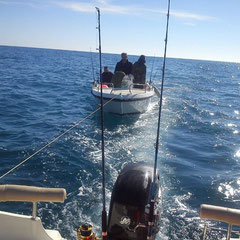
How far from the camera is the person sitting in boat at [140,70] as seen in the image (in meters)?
13.0

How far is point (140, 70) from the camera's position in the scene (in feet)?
43.1

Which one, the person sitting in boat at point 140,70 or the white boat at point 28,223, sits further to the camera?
the person sitting in boat at point 140,70

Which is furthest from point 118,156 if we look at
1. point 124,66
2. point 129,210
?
point 124,66

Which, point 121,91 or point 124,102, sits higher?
point 121,91

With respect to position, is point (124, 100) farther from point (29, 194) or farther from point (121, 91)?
point (29, 194)

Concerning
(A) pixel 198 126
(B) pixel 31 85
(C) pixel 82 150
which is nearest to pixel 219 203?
(C) pixel 82 150

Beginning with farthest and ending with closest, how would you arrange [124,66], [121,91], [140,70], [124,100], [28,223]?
[124,66] → [140,70] → [121,91] → [124,100] → [28,223]

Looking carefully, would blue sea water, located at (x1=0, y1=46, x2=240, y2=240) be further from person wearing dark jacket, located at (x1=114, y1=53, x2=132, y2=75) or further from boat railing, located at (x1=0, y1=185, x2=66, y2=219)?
boat railing, located at (x1=0, y1=185, x2=66, y2=219)

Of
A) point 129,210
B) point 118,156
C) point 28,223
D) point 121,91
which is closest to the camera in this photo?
point 28,223

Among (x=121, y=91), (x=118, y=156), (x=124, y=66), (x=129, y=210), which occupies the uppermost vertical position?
(x=124, y=66)

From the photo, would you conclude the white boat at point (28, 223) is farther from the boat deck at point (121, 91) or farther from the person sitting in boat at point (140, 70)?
the person sitting in boat at point (140, 70)

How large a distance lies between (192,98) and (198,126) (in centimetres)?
691

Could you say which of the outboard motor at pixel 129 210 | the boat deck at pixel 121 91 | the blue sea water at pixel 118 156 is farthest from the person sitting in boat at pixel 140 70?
the outboard motor at pixel 129 210

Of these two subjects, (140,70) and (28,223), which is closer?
(28,223)
